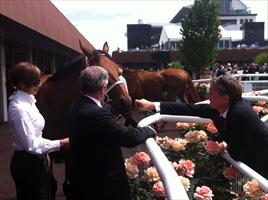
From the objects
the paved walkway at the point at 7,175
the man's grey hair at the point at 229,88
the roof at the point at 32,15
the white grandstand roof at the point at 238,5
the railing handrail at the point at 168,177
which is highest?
the white grandstand roof at the point at 238,5

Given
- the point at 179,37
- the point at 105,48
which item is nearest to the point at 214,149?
the point at 105,48

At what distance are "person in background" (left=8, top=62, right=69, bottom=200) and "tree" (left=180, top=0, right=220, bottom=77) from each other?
3305cm

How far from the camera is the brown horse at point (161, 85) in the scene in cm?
1249

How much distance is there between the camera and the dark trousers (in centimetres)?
337

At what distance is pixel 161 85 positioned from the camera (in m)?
13.0

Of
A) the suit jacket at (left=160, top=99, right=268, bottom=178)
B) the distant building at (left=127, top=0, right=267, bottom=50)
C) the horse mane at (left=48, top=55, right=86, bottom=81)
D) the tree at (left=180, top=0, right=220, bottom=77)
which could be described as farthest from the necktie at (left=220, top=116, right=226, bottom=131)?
the distant building at (left=127, top=0, right=267, bottom=50)

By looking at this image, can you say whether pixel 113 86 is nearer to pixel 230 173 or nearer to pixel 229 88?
pixel 229 88

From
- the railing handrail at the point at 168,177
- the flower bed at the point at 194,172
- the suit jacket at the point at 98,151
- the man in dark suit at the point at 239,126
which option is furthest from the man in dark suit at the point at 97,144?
the man in dark suit at the point at 239,126

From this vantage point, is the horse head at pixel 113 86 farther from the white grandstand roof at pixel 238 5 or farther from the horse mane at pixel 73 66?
the white grandstand roof at pixel 238 5

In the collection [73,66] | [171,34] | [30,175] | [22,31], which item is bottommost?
[30,175]

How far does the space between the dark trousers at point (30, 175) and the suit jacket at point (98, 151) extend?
43cm

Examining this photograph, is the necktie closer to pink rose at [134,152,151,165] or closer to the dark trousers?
pink rose at [134,152,151,165]

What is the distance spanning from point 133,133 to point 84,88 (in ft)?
1.56

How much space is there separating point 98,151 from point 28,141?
545 mm
